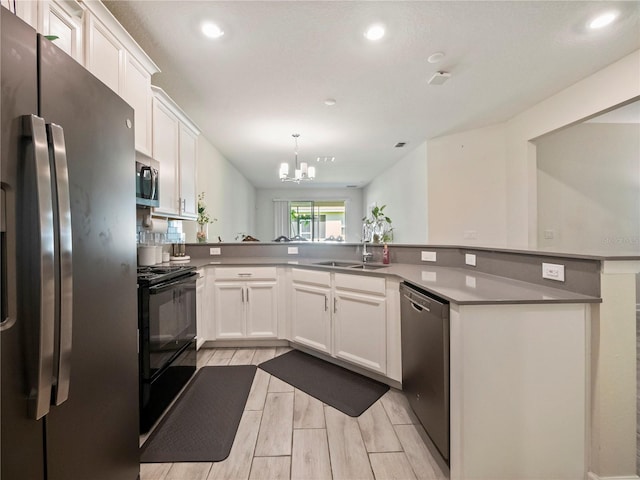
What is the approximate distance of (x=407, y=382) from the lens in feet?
5.65

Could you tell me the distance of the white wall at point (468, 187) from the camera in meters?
3.87

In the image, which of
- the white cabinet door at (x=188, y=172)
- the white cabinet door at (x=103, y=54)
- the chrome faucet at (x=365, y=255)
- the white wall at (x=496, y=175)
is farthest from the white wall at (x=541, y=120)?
the white cabinet door at (x=103, y=54)

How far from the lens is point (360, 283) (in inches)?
82.7

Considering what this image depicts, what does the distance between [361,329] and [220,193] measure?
3.66 meters

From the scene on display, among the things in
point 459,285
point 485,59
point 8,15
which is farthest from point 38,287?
point 485,59

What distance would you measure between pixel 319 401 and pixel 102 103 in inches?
78.3

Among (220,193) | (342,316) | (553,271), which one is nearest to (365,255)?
(342,316)

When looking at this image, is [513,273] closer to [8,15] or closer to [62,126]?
[62,126]

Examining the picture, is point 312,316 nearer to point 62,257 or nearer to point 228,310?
point 228,310

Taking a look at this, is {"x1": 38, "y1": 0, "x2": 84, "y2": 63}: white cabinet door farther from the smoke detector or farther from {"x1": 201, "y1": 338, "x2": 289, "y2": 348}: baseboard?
the smoke detector

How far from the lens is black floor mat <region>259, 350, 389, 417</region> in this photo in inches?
72.4

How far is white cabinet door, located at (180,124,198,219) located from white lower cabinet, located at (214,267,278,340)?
0.77 metres

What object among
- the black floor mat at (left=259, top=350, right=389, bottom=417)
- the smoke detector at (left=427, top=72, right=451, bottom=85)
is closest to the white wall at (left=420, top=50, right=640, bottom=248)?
the smoke detector at (left=427, top=72, right=451, bottom=85)

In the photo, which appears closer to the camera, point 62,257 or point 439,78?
point 62,257
